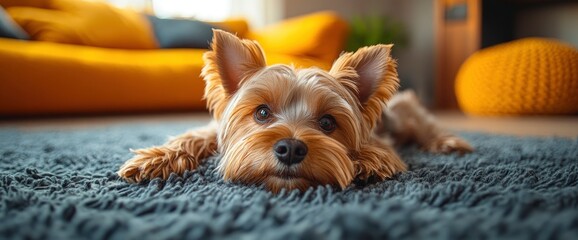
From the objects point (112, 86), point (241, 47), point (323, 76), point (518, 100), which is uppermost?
point (241, 47)

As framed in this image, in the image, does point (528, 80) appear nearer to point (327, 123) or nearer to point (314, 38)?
point (314, 38)

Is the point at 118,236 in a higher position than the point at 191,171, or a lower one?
higher

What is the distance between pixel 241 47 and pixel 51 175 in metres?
0.81

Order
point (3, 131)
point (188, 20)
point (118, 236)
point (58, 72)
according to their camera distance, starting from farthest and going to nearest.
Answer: point (188, 20) < point (58, 72) < point (3, 131) < point (118, 236)

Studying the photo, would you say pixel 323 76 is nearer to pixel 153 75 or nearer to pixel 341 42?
pixel 153 75

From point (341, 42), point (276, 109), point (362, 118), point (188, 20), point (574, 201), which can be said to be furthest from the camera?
point (188, 20)

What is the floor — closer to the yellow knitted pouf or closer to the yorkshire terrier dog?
the yellow knitted pouf

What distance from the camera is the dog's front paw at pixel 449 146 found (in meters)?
2.31

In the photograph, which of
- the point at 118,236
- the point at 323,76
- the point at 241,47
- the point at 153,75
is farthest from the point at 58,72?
the point at 118,236

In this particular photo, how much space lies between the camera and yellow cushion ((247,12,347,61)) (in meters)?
5.13

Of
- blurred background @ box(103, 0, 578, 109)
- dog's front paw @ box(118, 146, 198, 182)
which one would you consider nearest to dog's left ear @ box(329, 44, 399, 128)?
dog's front paw @ box(118, 146, 198, 182)

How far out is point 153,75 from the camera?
14.4 ft

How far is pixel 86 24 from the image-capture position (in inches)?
187

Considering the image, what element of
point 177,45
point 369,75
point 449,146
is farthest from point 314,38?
point 369,75
